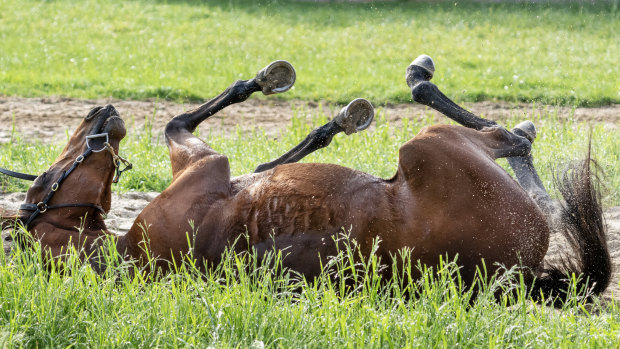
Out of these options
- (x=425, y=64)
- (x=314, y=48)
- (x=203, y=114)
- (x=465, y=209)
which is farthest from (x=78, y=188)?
(x=314, y=48)

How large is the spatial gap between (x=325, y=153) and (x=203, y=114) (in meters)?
2.13

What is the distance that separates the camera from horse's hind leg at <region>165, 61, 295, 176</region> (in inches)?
163

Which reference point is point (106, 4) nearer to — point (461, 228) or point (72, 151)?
point (72, 151)

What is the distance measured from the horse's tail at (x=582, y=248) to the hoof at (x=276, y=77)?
6.19ft

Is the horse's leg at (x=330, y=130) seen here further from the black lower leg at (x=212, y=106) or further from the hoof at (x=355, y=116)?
the black lower leg at (x=212, y=106)

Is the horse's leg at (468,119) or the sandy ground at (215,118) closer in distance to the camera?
the horse's leg at (468,119)

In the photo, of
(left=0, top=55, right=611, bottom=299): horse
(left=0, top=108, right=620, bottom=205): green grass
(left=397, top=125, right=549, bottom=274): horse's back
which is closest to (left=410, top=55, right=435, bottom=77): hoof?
(left=0, top=55, right=611, bottom=299): horse

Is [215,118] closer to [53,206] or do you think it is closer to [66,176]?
[66,176]

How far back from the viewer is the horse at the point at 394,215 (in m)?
3.41

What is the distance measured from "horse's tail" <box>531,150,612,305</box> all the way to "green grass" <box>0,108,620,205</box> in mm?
1730

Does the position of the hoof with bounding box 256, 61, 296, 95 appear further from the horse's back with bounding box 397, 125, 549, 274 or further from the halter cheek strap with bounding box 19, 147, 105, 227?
the horse's back with bounding box 397, 125, 549, 274

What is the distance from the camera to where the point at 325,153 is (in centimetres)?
674

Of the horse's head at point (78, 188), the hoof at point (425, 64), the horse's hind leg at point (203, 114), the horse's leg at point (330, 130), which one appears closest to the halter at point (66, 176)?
the horse's head at point (78, 188)

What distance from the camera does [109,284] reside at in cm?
317
